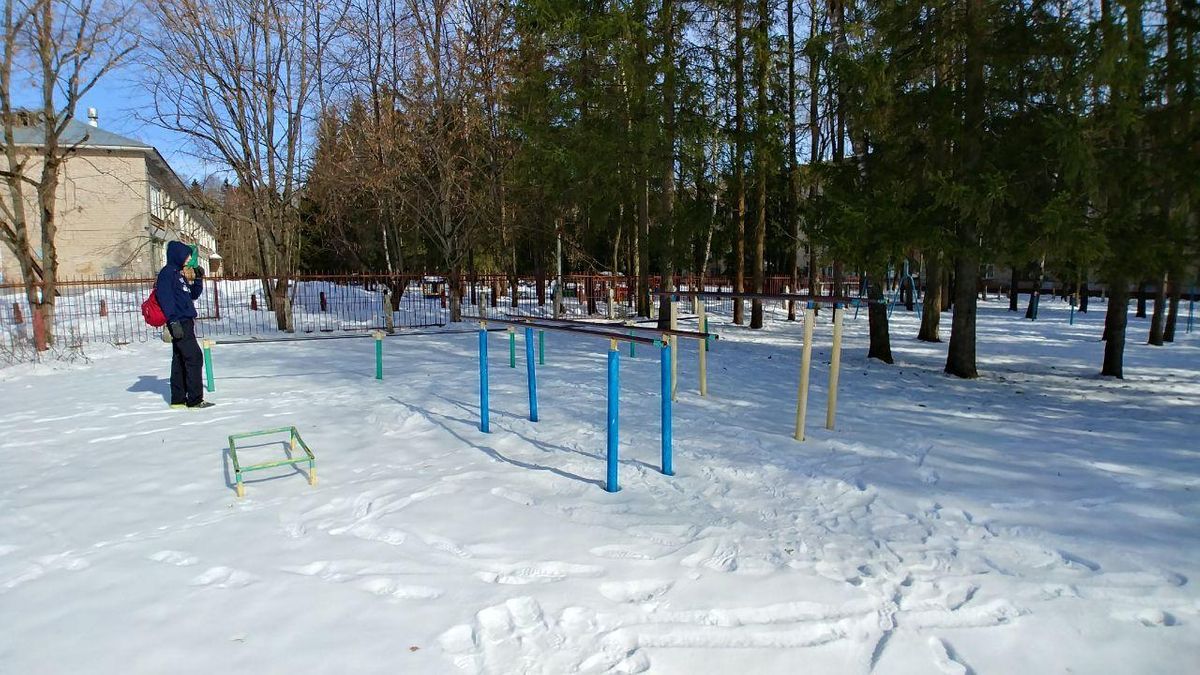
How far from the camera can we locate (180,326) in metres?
7.50

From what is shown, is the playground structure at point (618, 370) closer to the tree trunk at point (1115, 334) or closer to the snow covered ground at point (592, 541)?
the snow covered ground at point (592, 541)

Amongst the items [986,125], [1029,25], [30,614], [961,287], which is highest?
[1029,25]

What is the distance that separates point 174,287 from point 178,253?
1.28 ft

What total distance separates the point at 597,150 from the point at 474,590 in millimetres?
12214

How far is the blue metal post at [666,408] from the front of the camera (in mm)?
5188

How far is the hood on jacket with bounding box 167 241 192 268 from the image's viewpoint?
24.7ft

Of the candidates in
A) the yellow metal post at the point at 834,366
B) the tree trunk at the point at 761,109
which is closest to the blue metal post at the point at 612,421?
the yellow metal post at the point at 834,366

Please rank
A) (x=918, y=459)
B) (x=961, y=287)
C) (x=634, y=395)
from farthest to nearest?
(x=961, y=287) → (x=634, y=395) → (x=918, y=459)

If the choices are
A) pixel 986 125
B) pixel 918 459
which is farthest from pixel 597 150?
pixel 918 459

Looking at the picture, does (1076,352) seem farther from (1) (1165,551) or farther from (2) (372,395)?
(2) (372,395)

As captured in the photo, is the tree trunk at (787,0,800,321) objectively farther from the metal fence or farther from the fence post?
the fence post

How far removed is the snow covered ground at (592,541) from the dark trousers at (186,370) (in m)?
0.40

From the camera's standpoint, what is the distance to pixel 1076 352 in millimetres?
15477

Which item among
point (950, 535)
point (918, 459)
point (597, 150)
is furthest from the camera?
point (597, 150)
